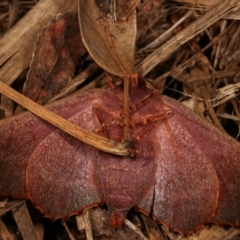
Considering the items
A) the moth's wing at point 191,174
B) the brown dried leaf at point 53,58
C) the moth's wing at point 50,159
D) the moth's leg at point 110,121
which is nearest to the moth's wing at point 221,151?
the moth's wing at point 191,174

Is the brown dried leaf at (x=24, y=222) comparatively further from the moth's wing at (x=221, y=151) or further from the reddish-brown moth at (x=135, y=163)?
the moth's wing at (x=221, y=151)

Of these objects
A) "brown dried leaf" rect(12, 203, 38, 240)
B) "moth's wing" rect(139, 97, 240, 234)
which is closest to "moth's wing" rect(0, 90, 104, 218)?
"brown dried leaf" rect(12, 203, 38, 240)

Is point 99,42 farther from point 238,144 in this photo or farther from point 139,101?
point 238,144

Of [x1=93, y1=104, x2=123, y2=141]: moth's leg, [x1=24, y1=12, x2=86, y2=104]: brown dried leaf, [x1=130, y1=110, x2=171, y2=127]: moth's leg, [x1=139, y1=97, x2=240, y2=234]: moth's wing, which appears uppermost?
[x1=24, y1=12, x2=86, y2=104]: brown dried leaf

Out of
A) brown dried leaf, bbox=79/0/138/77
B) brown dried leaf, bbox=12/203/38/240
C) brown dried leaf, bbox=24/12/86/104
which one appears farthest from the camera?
brown dried leaf, bbox=24/12/86/104

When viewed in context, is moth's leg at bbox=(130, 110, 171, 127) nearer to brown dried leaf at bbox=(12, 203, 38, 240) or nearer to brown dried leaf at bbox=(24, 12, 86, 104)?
brown dried leaf at bbox=(24, 12, 86, 104)

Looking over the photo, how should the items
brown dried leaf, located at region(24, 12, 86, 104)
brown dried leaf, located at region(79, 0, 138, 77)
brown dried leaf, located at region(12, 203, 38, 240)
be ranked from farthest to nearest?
brown dried leaf, located at region(24, 12, 86, 104), brown dried leaf, located at region(12, 203, 38, 240), brown dried leaf, located at region(79, 0, 138, 77)

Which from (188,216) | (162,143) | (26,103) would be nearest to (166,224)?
(188,216)
